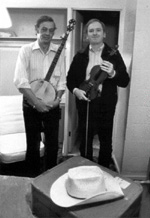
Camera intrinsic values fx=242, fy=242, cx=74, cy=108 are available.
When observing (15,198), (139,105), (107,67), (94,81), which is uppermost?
(107,67)

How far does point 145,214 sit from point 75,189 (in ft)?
0.98

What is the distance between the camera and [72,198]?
0.84m

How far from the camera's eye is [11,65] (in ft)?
9.20

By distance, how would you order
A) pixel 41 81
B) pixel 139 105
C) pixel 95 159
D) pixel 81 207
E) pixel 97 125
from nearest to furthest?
pixel 81 207, pixel 41 81, pixel 97 125, pixel 139 105, pixel 95 159

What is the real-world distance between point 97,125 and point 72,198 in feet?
4.05

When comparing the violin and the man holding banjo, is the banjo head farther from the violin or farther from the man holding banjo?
the violin

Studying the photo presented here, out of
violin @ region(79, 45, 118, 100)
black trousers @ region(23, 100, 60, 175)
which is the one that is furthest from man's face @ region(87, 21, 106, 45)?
black trousers @ region(23, 100, 60, 175)

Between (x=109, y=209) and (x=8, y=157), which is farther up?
(x=109, y=209)

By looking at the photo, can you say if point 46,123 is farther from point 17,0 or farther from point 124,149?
point 17,0

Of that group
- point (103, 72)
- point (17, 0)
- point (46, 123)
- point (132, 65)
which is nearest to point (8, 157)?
point (46, 123)

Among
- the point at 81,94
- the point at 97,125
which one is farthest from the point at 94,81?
the point at 97,125

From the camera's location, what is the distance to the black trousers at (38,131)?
1945mm

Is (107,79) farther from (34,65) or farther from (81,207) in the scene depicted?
(81,207)

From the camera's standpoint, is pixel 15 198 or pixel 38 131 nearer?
pixel 15 198
